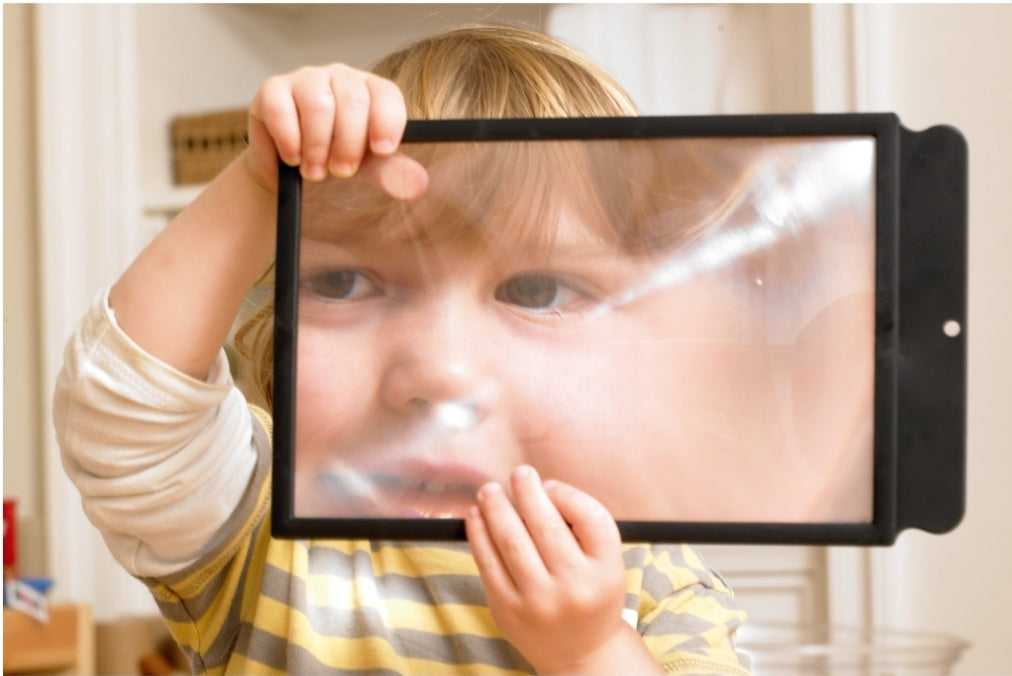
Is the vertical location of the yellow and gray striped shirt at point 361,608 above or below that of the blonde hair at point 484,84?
below

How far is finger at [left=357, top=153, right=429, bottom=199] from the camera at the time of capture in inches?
17.9

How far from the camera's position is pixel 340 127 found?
1.47 ft

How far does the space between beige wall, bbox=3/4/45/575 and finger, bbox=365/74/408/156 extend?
117cm

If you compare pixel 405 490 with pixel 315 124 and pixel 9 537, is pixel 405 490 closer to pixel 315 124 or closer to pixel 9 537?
pixel 315 124

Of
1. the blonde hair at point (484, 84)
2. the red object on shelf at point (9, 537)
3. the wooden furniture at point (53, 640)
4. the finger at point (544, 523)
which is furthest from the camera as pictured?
the red object on shelf at point (9, 537)

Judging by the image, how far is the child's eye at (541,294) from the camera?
0.46 metres

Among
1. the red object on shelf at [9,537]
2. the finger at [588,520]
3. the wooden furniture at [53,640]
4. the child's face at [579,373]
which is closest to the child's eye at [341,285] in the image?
the child's face at [579,373]

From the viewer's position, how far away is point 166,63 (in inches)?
60.3

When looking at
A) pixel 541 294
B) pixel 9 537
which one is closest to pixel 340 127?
pixel 541 294

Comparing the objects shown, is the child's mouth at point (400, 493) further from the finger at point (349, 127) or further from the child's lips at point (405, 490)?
the finger at point (349, 127)

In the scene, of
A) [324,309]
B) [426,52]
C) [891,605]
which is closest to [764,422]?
[324,309]

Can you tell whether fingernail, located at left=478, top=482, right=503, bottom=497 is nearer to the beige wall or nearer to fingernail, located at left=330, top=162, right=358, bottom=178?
fingernail, located at left=330, top=162, right=358, bottom=178

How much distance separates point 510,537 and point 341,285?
0.40 feet

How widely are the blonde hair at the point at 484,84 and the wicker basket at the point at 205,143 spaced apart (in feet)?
2.82
